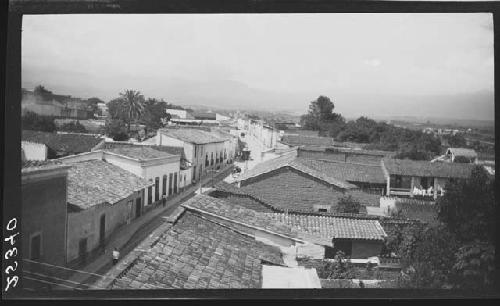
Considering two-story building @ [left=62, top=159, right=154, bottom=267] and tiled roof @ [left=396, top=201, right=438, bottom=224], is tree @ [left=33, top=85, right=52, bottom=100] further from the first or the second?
tiled roof @ [left=396, top=201, right=438, bottom=224]

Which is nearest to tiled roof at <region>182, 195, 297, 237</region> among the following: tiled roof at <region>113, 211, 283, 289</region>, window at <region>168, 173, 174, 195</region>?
tiled roof at <region>113, 211, 283, 289</region>

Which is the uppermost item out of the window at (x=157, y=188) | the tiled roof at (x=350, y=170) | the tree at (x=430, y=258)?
the tiled roof at (x=350, y=170)

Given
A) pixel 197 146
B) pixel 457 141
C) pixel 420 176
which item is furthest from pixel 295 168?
pixel 457 141

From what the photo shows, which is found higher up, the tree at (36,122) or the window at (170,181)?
the tree at (36,122)

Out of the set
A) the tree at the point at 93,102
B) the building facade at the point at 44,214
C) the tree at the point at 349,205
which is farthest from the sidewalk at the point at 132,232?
the tree at the point at 349,205

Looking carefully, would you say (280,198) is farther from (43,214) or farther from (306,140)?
(43,214)

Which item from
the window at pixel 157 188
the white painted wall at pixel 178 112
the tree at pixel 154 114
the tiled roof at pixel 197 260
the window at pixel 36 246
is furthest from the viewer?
the white painted wall at pixel 178 112

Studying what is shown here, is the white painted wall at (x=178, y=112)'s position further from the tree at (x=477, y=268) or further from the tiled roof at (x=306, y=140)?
the tree at (x=477, y=268)
